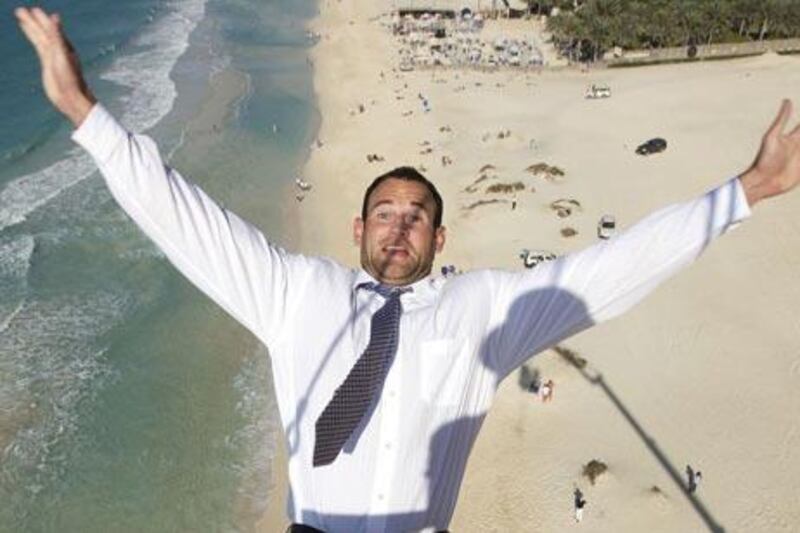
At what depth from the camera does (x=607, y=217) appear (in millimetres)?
33875

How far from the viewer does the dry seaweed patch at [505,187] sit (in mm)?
38219

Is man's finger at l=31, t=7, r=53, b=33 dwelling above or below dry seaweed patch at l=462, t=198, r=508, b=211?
above

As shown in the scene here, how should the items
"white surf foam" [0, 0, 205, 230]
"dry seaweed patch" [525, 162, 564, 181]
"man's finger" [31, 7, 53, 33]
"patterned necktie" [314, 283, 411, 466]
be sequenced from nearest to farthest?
"patterned necktie" [314, 283, 411, 466], "man's finger" [31, 7, 53, 33], "dry seaweed patch" [525, 162, 564, 181], "white surf foam" [0, 0, 205, 230]

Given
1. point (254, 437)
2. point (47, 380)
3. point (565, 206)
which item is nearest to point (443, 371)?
point (254, 437)

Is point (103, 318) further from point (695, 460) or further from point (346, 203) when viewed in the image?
point (695, 460)

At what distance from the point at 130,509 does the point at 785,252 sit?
2398cm

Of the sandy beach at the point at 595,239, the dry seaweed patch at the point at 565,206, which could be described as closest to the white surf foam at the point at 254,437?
the sandy beach at the point at 595,239

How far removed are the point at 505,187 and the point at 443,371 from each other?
3571 centimetres

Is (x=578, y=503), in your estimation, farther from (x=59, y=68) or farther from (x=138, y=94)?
(x=138, y=94)

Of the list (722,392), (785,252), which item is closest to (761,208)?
(785,252)

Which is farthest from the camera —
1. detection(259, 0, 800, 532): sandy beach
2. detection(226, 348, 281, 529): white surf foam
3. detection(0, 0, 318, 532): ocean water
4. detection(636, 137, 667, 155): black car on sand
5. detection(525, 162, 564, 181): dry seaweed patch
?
detection(636, 137, 667, 155): black car on sand

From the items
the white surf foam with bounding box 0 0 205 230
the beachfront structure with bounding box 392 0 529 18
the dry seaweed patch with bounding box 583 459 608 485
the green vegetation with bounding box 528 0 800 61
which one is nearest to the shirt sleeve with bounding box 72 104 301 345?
the dry seaweed patch with bounding box 583 459 608 485

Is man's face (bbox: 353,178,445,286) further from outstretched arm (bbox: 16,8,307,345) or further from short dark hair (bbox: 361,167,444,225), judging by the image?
outstretched arm (bbox: 16,8,307,345)

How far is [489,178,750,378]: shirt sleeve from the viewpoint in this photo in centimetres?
321
